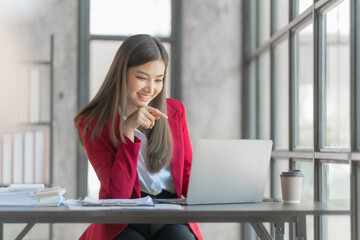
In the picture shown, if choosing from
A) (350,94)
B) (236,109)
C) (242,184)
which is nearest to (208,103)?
(236,109)

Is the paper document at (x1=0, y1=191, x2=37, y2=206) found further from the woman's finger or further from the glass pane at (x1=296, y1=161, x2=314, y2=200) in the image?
the glass pane at (x1=296, y1=161, x2=314, y2=200)

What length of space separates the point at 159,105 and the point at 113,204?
24.1 inches

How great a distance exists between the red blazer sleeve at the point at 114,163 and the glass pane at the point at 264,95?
2.48 metres

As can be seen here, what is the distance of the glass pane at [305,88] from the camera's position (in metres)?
3.48

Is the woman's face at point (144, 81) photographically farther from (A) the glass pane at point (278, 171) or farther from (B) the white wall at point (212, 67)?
(B) the white wall at point (212, 67)

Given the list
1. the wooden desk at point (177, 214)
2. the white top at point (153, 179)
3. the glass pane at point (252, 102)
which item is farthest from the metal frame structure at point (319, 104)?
the wooden desk at point (177, 214)

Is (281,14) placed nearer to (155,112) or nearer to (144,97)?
(144,97)

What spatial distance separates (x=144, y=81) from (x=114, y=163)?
342 millimetres

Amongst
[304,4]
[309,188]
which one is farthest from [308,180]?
[304,4]

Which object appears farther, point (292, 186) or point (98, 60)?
point (98, 60)

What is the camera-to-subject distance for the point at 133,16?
209 inches

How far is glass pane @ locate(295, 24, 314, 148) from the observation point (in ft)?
11.4

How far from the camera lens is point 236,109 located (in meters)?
5.25

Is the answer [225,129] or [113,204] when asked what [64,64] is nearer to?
[225,129]
